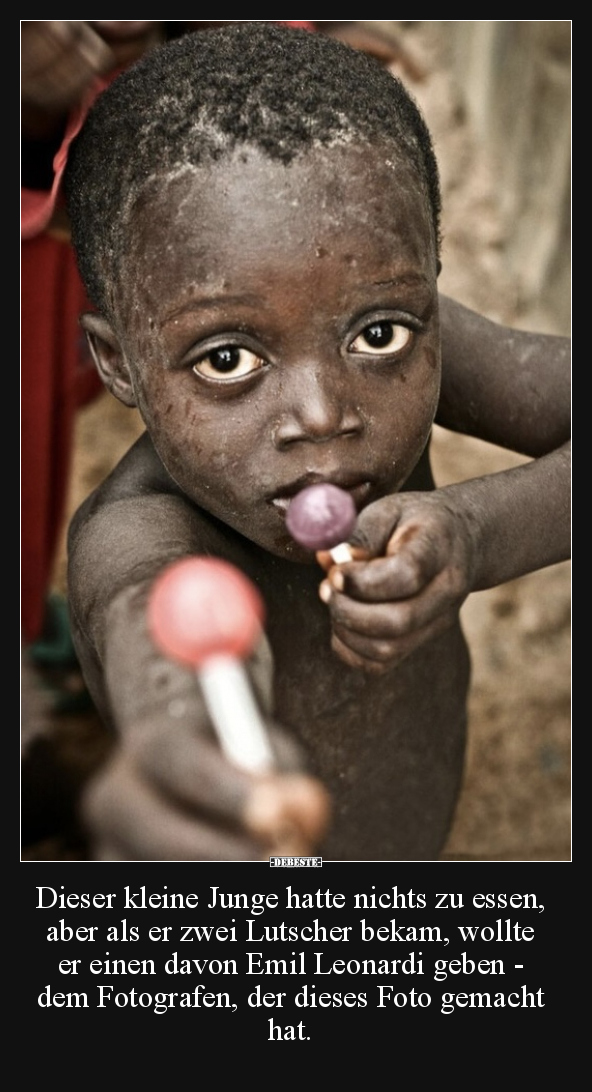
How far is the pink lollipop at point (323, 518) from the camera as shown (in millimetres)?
966

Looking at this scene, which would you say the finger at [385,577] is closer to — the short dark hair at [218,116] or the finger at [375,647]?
the finger at [375,647]

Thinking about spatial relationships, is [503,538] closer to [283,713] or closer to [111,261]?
[283,713]

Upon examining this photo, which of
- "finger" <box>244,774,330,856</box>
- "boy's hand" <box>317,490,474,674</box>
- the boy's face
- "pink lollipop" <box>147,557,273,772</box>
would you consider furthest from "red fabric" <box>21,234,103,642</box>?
"finger" <box>244,774,330,856</box>

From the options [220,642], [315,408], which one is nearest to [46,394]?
[315,408]

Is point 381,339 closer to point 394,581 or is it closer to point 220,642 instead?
point 394,581

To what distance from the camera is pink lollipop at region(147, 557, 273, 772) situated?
73 cm

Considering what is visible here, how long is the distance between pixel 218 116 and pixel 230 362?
0.69 feet

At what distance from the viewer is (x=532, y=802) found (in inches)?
94.6

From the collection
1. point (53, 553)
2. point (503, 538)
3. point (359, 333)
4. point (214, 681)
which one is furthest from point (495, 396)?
point (53, 553)

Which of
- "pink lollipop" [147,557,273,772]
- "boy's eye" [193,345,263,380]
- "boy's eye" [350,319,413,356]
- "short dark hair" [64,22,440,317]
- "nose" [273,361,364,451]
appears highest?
"short dark hair" [64,22,440,317]

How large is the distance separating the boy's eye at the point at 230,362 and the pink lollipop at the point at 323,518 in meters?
0.14

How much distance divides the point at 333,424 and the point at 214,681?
0.35 metres

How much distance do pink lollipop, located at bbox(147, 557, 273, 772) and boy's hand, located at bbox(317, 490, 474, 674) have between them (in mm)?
239

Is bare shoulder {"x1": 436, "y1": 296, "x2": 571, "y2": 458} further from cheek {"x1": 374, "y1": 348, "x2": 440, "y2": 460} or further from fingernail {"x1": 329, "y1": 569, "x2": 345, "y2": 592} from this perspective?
fingernail {"x1": 329, "y1": 569, "x2": 345, "y2": 592}
